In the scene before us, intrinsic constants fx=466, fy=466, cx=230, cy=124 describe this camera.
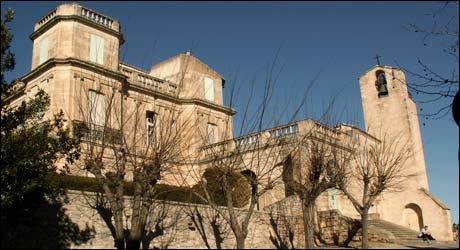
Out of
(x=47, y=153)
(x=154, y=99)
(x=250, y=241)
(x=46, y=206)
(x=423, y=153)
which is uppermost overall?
(x=154, y=99)

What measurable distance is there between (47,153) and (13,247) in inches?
89.1

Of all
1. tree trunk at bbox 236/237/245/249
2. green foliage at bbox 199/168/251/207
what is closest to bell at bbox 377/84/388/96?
green foliage at bbox 199/168/251/207

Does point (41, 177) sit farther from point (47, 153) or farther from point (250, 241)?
point (250, 241)

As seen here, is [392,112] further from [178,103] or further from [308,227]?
[308,227]

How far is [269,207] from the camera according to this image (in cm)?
1803

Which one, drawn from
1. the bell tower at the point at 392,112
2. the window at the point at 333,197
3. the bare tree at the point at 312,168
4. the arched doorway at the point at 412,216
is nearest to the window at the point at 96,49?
the bare tree at the point at 312,168

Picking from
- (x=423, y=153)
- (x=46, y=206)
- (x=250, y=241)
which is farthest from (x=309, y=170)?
(x=423, y=153)

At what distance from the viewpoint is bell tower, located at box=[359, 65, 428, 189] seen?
2712 cm

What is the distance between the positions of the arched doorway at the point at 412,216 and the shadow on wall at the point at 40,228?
19573 mm

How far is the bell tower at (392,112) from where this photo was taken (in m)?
27.1

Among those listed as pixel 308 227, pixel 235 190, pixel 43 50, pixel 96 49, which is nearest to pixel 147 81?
pixel 96 49

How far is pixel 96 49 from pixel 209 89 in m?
7.92

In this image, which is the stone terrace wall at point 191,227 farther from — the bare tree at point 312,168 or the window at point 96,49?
the window at point 96,49

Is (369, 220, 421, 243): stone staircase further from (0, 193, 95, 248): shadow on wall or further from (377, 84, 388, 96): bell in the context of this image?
(0, 193, 95, 248): shadow on wall
